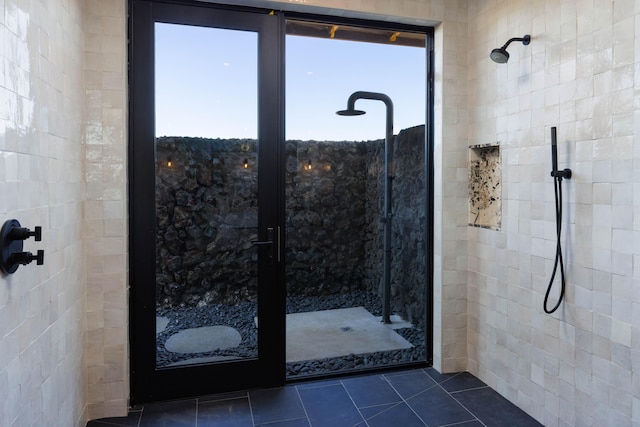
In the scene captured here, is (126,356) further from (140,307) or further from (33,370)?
(33,370)

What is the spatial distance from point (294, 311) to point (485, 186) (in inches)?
57.6

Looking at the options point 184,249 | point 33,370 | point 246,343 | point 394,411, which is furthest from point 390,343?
point 33,370

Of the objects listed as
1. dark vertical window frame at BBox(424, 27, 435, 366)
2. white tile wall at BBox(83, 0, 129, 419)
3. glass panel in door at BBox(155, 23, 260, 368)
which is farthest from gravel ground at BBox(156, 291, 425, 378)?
white tile wall at BBox(83, 0, 129, 419)

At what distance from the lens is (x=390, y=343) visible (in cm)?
307

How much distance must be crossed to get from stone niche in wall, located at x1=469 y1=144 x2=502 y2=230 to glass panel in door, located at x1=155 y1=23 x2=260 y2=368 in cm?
141

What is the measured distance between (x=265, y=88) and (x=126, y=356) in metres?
1.74

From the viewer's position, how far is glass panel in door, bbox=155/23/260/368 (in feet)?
8.08

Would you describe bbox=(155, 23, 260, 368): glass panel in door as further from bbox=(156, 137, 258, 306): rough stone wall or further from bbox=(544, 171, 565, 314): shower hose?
bbox=(544, 171, 565, 314): shower hose

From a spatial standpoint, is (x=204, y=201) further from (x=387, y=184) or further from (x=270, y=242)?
(x=387, y=184)

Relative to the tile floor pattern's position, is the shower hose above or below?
above

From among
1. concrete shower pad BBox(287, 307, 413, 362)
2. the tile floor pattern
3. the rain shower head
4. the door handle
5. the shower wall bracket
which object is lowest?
the tile floor pattern

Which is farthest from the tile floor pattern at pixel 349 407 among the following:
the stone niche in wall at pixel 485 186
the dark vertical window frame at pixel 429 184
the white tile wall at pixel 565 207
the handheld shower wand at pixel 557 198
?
the stone niche in wall at pixel 485 186

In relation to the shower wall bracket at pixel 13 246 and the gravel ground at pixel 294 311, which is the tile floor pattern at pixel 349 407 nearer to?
the gravel ground at pixel 294 311

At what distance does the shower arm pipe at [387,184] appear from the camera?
111 inches
